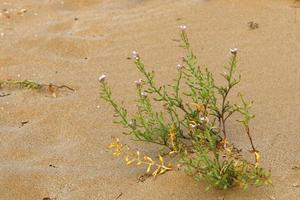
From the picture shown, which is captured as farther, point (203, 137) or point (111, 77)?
point (111, 77)

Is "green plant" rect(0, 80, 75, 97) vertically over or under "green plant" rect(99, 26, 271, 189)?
under

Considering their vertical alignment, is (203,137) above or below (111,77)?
above

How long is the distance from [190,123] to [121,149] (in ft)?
1.34

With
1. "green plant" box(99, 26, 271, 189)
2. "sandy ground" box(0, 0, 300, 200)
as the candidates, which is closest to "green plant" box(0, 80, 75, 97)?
"sandy ground" box(0, 0, 300, 200)

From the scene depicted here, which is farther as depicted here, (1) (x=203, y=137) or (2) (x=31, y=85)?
(2) (x=31, y=85)

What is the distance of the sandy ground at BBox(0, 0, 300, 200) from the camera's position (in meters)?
2.60

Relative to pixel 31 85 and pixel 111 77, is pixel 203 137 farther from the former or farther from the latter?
pixel 31 85

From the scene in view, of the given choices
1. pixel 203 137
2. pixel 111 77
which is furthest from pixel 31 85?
pixel 203 137

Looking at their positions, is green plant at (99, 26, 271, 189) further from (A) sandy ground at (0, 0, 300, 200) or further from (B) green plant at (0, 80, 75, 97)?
(B) green plant at (0, 80, 75, 97)

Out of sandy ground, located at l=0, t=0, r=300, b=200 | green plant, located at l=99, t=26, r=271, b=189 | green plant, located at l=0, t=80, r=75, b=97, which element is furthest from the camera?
green plant, located at l=0, t=80, r=75, b=97

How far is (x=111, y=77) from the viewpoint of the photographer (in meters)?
3.68

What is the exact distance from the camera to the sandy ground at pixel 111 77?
2602 mm

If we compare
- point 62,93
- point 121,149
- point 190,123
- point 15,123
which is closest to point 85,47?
point 62,93

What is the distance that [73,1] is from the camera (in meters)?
5.08
